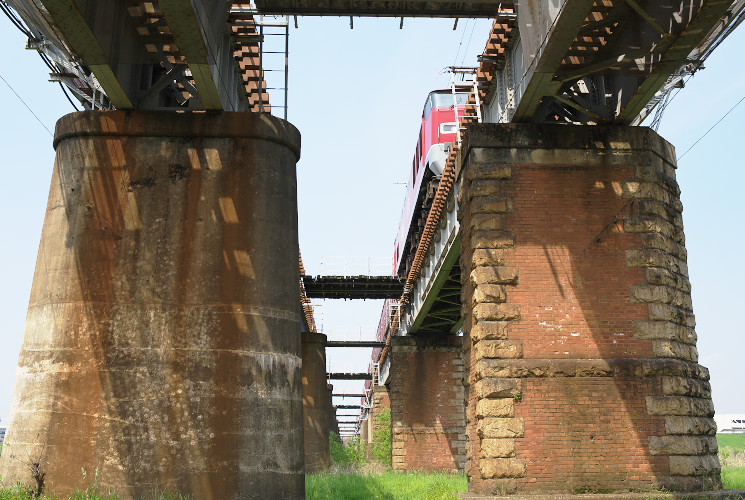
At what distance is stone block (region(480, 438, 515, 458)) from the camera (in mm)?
10992

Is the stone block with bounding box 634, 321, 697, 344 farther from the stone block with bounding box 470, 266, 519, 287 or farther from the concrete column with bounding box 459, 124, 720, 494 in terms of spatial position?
the stone block with bounding box 470, 266, 519, 287

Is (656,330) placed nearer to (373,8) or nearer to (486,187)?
(486,187)

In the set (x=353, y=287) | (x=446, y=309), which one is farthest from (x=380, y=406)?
(x=446, y=309)

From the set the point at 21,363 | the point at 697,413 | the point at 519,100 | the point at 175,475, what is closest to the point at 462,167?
the point at 519,100

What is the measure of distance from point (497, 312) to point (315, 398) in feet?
71.6

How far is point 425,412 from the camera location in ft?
99.5

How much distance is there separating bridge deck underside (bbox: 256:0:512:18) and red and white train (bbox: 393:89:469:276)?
10656 millimetres

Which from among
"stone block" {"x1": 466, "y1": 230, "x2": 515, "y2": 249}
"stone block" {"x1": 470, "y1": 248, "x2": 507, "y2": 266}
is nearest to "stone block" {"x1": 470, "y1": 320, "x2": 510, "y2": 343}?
"stone block" {"x1": 470, "y1": 248, "x2": 507, "y2": 266}

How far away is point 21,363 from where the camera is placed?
10898mm

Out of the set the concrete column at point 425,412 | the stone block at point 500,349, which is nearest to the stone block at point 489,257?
the stone block at point 500,349

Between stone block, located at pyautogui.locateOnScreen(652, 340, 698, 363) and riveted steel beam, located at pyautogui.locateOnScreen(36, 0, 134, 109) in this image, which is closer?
riveted steel beam, located at pyautogui.locateOnScreen(36, 0, 134, 109)

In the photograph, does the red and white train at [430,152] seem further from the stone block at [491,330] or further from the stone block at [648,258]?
the stone block at [491,330]

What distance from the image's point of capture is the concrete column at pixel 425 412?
98.7 ft

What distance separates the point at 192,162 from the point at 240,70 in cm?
274
